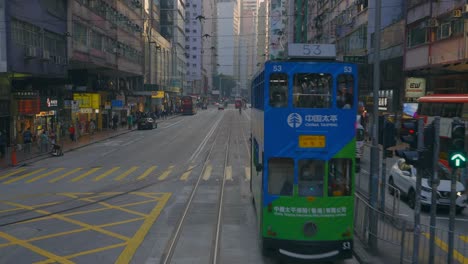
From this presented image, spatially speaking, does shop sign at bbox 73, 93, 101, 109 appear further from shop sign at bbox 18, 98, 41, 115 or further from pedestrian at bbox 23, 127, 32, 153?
pedestrian at bbox 23, 127, 32, 153

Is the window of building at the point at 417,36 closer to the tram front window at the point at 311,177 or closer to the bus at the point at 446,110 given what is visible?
the bus at the point at 446,110

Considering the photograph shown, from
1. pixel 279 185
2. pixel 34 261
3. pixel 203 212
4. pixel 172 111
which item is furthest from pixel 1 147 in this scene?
pixel 172 111

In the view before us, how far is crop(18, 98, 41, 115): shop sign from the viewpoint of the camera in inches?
1361

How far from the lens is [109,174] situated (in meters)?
23.8

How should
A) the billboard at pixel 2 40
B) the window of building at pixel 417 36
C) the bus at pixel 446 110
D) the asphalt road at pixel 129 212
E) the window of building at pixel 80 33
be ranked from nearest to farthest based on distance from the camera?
the asphalt road at pixel 129 212, the bus at pixel 446 110, the billboard at pixel 2 40, the window of building at pixel 417 36, the window of building at pixel 80 33

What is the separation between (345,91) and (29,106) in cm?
3082

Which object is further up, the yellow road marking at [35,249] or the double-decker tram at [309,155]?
the double-decker tram at [309,155]

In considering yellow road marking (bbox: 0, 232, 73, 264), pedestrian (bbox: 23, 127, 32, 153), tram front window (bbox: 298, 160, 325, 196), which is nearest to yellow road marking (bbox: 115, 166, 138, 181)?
yellow road marking (bbox: 0, 232, 73, 264)

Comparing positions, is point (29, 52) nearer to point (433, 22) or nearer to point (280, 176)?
point (433, 22)

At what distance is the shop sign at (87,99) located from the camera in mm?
45938

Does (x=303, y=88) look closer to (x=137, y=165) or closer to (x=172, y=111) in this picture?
(x=137, y=165)

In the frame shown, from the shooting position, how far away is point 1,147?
29.8 meters

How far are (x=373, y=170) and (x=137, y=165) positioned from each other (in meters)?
17.4

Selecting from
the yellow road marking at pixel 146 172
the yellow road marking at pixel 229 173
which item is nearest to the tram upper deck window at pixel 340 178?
the yellow road marking at pixel 229 173
